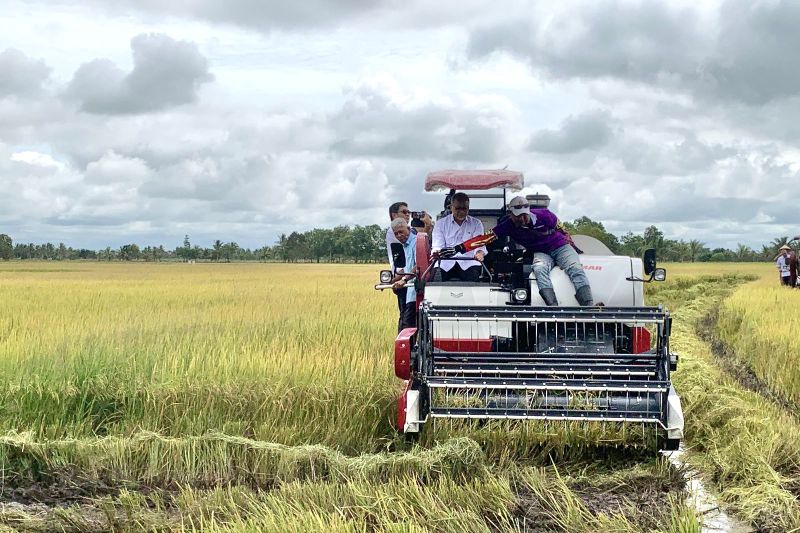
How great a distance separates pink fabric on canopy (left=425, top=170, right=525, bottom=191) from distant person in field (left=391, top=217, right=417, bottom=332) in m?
0.72

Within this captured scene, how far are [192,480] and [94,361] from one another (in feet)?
7.98

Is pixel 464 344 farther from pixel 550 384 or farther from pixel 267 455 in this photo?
pixel 267 455

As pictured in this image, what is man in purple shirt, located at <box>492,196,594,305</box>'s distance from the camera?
21.3 feet

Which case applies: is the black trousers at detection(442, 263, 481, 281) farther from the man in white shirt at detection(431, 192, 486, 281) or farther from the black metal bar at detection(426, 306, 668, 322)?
the black metal bar at detection(426, 306, 668, 322)

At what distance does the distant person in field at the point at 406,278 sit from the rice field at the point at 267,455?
501mm

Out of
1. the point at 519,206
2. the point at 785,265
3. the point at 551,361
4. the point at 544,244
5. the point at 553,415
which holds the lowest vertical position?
the point at 553,415

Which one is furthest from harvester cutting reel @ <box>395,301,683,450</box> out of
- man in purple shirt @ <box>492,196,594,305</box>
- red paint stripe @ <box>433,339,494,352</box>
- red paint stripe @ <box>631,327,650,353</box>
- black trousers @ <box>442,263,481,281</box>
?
black trousers @ <box>442,263,481,281</box>

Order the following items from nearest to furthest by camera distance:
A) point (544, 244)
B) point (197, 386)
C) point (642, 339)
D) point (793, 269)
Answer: point (642, 339) < point (197, 386) < point (544, 244) < point (793, 269)

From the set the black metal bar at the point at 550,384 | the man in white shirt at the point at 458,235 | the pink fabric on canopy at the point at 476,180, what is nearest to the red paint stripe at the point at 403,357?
the black metal bar at the point at 550,384

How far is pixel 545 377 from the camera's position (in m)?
5.61

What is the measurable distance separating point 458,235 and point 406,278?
0.65 m

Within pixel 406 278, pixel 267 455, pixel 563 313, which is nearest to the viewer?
pixel 267 455

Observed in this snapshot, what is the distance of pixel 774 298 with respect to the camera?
17906 millimetres

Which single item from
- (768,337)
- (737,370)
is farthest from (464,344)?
(768,337)
